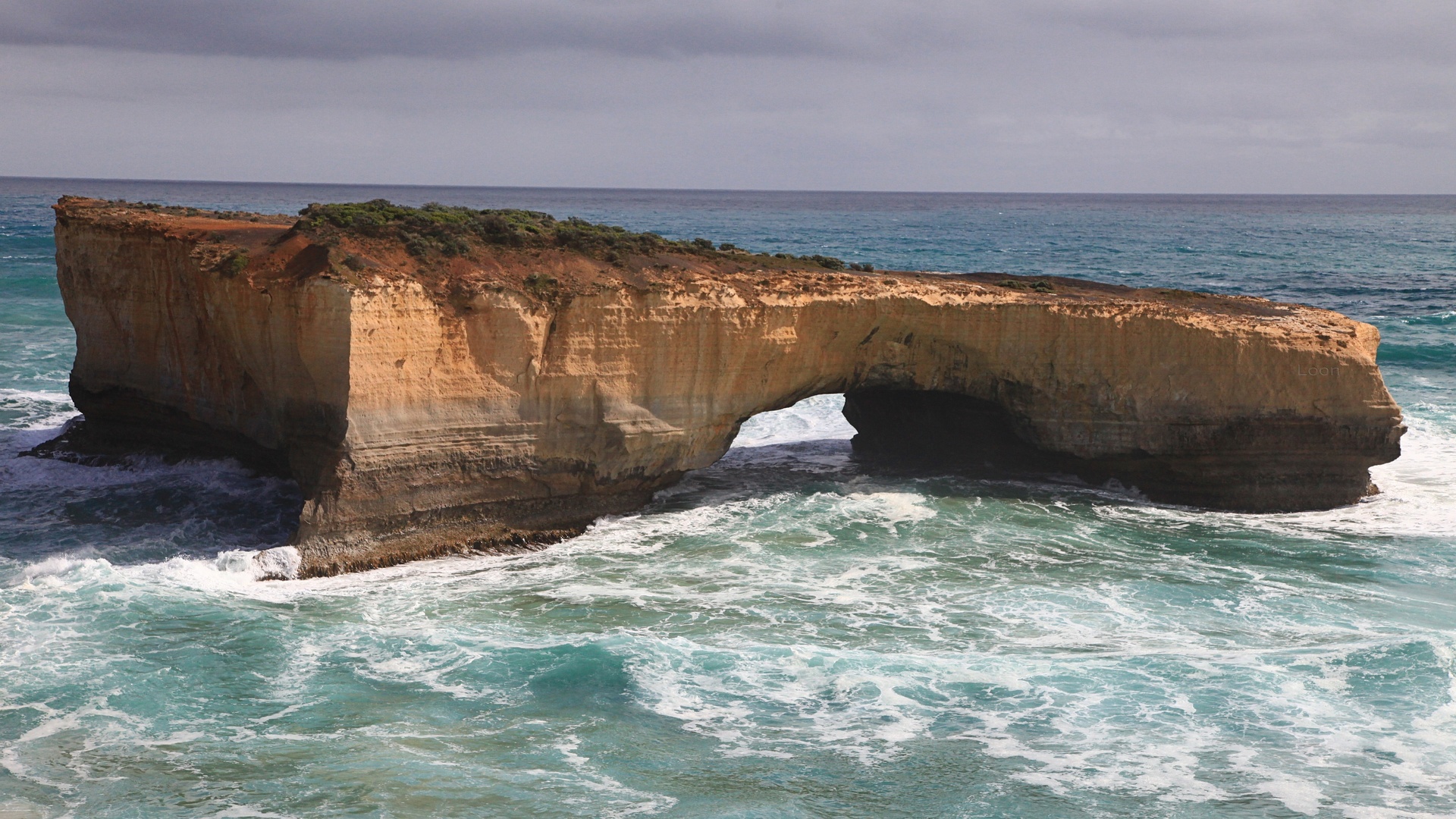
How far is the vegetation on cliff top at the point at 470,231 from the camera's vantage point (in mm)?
17641

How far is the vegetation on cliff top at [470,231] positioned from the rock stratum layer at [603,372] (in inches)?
5.4

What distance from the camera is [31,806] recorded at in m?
10.5

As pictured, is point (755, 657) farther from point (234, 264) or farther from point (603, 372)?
point (234, 264)

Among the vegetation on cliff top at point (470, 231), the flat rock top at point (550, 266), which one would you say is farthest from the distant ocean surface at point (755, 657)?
the vegetation on cliff top at point (470, 231)

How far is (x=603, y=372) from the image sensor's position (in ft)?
58.9

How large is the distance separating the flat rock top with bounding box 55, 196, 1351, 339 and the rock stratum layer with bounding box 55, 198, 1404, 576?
0.06 meters

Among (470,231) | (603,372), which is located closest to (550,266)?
(470,231)

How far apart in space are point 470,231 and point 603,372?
3009mm

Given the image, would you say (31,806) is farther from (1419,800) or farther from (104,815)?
(1419,800)

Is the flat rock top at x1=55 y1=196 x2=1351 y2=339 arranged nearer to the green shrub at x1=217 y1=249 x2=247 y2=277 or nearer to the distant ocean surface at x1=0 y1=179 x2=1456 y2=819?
the green shrub at x1=217 y1=249 x2=247 y2=277

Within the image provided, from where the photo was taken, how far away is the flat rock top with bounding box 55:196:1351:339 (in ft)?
55.8

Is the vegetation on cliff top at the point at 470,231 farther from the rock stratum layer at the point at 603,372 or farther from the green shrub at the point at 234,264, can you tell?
the green shrub at the point at 234,264

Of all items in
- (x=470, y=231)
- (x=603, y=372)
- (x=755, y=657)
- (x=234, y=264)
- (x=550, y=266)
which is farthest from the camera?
(x=470, y=231)

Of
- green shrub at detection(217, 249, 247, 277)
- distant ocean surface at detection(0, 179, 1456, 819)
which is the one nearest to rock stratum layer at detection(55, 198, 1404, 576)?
green shrub at detection(217, 249, 247, 277)
